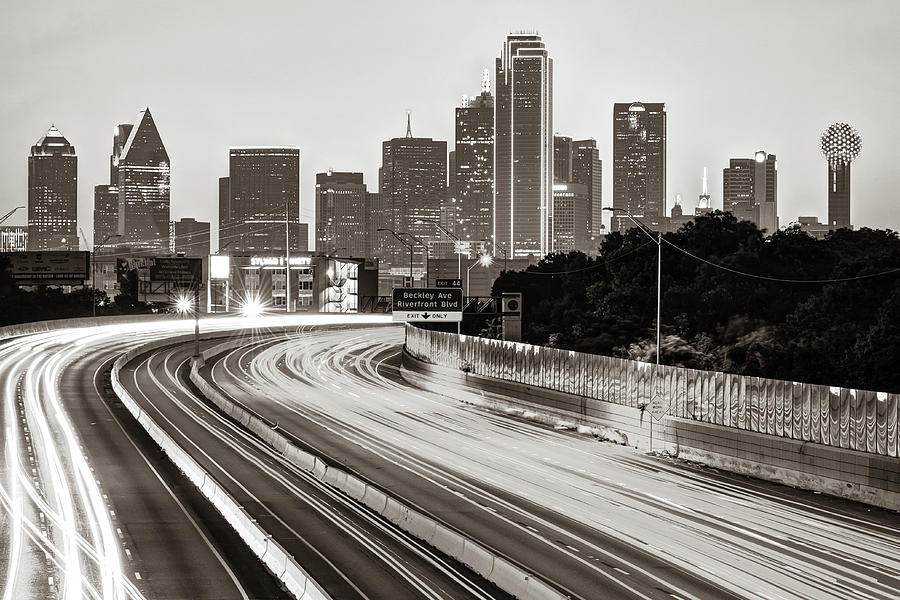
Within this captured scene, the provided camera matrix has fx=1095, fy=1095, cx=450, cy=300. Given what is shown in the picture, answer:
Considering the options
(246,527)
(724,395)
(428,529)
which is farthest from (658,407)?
(246,527)

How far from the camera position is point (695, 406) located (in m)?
36.8

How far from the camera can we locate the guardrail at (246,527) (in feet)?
67.7

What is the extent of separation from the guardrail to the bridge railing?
15.7 m

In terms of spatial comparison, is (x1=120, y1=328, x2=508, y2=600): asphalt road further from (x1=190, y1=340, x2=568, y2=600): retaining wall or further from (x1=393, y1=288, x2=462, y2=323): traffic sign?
(x1=393, y1=288, x2=462, y2=323): traffic sign

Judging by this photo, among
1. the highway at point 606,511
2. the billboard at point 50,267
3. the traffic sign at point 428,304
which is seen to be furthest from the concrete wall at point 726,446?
the billboard at point 50,267

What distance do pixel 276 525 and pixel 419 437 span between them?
54.1 feet

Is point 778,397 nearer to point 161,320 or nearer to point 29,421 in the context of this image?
point 29,421

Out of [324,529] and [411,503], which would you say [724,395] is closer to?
[411,503]

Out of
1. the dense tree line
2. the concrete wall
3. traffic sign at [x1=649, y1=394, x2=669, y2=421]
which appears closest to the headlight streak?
the concrete wall

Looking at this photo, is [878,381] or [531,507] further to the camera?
[878,381]

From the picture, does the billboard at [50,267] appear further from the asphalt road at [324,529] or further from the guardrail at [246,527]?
the asphalt road at [324,529]

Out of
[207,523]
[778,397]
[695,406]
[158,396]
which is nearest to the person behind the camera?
[207,523]

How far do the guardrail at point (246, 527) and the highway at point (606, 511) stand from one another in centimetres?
504

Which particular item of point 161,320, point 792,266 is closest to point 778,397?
point 792,266
